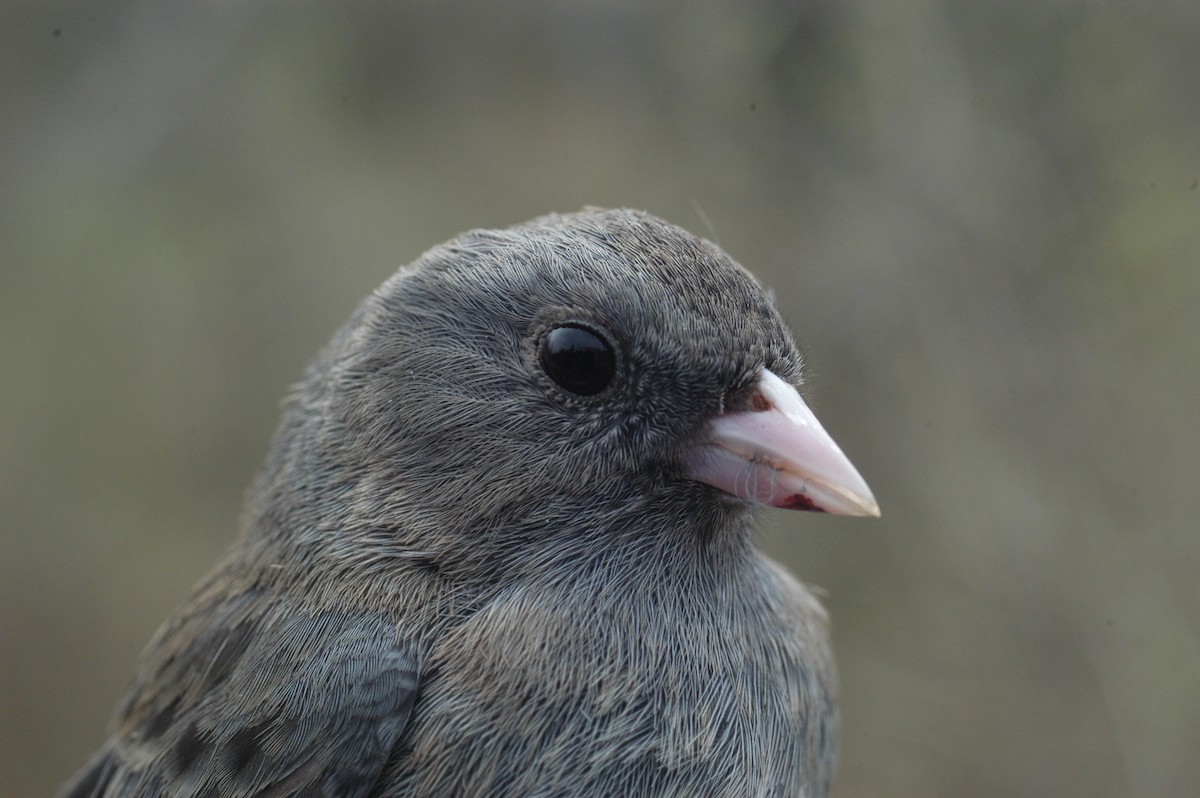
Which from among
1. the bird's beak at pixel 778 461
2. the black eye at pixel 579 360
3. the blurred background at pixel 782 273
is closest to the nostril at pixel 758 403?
the bird's beak at pixel 778 461

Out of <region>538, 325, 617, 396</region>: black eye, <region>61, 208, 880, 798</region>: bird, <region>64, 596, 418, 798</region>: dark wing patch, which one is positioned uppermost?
<region>538, 325, 617, 396</region>: black eye

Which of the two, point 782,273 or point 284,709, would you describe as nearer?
point 284,709

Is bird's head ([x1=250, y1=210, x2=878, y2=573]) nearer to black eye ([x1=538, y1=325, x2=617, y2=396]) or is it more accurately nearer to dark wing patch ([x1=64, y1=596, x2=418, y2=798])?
black eye ([x1=538, y1=325, x2=617, y2=396])

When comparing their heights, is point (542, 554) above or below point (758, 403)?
below

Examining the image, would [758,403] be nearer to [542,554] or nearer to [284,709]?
[542,554]

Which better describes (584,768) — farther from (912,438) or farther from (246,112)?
(246,112)

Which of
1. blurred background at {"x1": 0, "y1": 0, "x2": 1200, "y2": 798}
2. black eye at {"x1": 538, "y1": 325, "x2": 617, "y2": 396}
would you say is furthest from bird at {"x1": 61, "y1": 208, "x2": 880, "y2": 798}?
blurred background at {"x1": 0, "y1": 0, "x2": 1200, "y2": 798}

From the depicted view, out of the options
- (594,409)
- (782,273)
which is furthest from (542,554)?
(782,273)

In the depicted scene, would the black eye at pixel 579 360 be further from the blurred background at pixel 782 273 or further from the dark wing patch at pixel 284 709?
the blurred background at pixel 782 273
